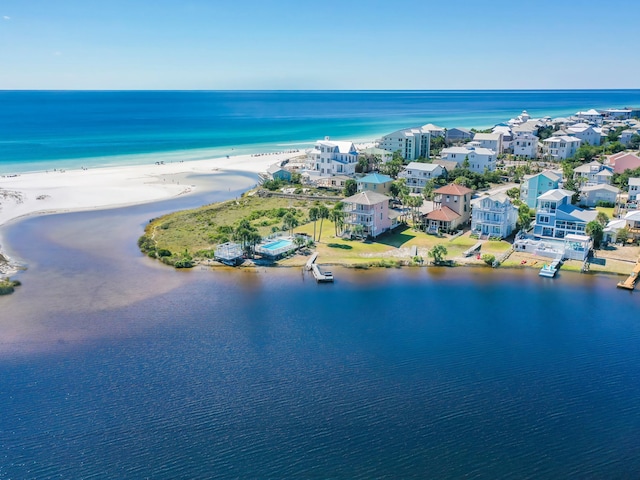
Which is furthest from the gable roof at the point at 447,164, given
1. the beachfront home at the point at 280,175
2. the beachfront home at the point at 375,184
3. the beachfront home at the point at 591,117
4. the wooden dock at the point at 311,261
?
the beachfront home at the point at 591,117

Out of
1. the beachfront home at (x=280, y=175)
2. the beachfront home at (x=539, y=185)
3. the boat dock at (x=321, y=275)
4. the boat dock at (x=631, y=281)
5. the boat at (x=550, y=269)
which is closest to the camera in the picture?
the boat dock at (x=631, y=281)

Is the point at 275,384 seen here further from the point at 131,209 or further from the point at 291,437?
the point at 131,209

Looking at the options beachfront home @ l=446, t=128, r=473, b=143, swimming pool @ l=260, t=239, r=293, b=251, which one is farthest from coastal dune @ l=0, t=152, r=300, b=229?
beachfront home @ l=446, t=128, r=473, b=143

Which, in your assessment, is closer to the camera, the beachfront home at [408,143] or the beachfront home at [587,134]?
the beachfront home at [408,143]

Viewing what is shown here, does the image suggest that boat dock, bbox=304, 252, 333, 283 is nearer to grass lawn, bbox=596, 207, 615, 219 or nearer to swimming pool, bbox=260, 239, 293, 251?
swimming pool, bbox=260, 239, 293, 251

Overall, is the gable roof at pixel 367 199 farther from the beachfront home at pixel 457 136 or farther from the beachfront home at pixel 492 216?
the beachfront home at pixel 457 136

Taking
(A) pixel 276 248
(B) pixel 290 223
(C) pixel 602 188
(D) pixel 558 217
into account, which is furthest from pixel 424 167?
(A) pixel 276 248
